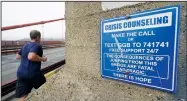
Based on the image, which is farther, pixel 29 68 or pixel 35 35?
pixel 35 35

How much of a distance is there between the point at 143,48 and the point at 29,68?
1862 millimetres

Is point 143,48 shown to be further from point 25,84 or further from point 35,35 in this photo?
point 25,84

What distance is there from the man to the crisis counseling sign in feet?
3.47

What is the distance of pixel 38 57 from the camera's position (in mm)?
3602

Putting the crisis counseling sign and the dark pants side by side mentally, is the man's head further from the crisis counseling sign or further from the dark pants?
the crisis counseling sign

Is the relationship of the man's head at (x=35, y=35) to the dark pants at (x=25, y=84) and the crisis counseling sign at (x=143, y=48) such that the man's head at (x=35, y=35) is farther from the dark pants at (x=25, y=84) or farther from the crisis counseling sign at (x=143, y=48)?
the crisis counseling sign at (x=143, y=48)

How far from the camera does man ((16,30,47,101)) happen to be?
3617mm

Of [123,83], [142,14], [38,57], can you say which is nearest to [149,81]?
[123,83]

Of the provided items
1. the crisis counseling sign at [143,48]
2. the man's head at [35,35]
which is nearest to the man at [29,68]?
the man's head at [35,35]

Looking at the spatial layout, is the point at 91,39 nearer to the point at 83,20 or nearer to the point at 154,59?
the point at 83,20

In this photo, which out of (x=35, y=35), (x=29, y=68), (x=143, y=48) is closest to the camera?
(x=143, y=48)

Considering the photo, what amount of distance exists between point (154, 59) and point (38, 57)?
6.04 feet

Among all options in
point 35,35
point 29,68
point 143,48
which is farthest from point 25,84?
point 143,48

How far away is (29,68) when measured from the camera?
11.9 ft
